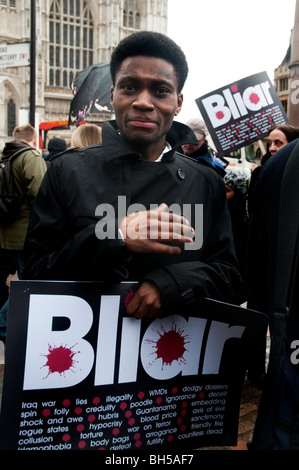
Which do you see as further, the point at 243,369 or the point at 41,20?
the point at 41,20

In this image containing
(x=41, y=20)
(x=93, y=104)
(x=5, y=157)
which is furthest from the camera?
(x=41, y=20)

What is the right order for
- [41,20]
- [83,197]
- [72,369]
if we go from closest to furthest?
[72,369] < [83,197] < [41,20]

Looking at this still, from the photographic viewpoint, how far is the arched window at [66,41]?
145ft

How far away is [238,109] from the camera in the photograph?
5070 mm

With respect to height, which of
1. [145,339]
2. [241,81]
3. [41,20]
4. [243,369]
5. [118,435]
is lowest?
[118,435]

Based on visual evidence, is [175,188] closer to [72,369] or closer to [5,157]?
[72,369]

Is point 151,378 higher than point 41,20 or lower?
lower

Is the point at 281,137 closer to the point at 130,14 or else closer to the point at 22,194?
the point at 22,194

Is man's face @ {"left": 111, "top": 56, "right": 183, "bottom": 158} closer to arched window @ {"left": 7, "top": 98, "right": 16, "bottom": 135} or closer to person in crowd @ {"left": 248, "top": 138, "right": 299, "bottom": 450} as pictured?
person in crowd @ {"left": 248, "top": 138, "right": 299, "bottom": 450}

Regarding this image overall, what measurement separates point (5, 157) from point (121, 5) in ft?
147

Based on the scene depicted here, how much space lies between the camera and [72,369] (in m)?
1.35

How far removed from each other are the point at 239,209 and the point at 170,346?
2693 millimetres

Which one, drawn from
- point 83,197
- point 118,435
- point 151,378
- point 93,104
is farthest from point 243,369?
point 93,104

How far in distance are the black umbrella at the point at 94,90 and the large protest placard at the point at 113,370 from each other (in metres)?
4.84
